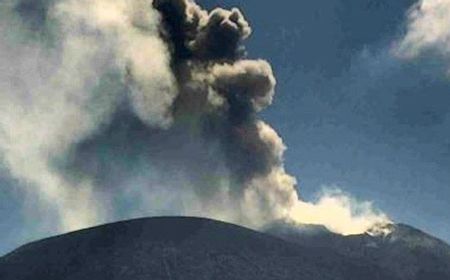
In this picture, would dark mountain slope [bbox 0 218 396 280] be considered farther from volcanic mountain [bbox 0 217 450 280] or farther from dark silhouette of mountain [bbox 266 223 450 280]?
dark silhouette of mountain [bbox 266 223 450 280]

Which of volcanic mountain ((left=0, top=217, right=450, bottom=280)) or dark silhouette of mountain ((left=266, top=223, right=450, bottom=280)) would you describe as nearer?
volcanic mountain ((left=0, top=217, right=450, bottom=280))

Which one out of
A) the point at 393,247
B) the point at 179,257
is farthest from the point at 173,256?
the point at 393,247

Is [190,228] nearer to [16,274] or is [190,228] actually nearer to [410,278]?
[16,274]

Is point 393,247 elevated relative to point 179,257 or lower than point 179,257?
elevated

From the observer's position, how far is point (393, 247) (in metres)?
162

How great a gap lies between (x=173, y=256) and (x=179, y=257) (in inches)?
36.9

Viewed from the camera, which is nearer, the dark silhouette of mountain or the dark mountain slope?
the dark mountain slope

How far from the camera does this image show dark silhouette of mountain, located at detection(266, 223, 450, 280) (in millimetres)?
143250

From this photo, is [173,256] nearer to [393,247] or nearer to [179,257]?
[179,257]

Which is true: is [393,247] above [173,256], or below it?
above

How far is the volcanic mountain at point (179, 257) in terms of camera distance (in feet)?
362

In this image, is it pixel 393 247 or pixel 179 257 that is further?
pixel 393 247

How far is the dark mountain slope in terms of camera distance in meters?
110

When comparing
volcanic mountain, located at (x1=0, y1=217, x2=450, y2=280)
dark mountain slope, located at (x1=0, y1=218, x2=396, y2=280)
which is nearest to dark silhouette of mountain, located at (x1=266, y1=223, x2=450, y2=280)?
volcanic mountain, located at (x1=0, y1=217, x2=450, y2=280)
